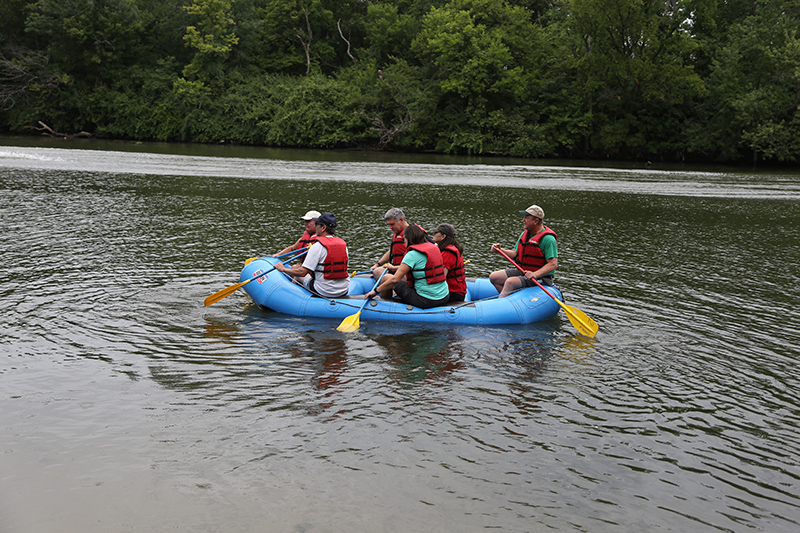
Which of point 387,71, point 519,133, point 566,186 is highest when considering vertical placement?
point 387,71

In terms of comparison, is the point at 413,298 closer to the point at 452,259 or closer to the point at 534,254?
the point at 452,259

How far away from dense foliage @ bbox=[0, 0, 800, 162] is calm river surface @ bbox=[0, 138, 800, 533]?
25129mm

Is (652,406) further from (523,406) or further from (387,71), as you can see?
(387,71)

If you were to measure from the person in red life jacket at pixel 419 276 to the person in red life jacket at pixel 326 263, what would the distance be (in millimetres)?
532

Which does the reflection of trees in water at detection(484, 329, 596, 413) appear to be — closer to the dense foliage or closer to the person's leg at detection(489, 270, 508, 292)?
the person's leg at detection(489, 270, 508, 292)

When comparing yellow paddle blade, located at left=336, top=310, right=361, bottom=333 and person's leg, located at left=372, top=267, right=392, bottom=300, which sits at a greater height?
person's leg, located at left=372, top=267, right=392, bottom=300

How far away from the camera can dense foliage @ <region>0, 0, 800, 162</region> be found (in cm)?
3375

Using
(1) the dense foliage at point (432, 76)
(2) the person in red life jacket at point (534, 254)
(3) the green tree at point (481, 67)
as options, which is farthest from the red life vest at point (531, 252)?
(3) the green tree at point (481, 67)

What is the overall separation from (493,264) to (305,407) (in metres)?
5.98

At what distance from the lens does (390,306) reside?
7555 millimetres

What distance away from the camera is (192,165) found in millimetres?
25031

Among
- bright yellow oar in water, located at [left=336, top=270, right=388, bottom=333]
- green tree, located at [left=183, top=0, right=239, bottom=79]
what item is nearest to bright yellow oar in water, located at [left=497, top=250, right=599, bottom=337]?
bright yellow oar in water, located at [left=336, top=270, right=388, bottom=333]

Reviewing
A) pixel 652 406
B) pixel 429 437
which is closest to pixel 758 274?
pixel 652 406

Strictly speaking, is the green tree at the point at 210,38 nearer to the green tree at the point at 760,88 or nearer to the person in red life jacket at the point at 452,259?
the green tree at the point at 760,88
